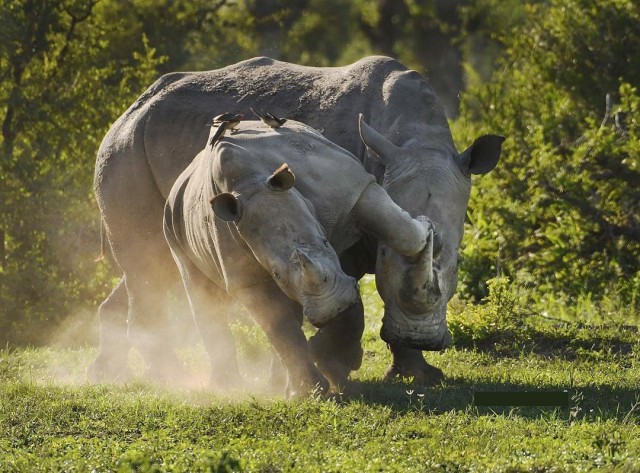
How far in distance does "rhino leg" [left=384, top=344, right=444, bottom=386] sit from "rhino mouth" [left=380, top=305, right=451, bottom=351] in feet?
1.74

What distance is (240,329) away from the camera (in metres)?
11.7

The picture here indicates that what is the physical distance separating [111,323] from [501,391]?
14.2 ft

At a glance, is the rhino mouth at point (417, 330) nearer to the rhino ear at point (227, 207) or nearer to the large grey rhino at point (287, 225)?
the large grey rhino at point (287, 225)

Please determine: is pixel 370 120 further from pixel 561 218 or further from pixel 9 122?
pixel 9 122

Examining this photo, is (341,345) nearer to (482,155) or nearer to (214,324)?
(214,324)

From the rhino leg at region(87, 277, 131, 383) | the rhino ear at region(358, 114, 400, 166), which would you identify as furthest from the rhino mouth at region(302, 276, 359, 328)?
the rhino leg at region(87, 277, 131, 383)

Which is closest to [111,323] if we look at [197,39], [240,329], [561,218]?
[240,329]

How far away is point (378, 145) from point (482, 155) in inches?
27.5

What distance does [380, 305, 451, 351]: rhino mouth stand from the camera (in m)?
8.92

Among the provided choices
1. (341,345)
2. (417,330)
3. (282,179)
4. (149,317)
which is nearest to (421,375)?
(341,345)

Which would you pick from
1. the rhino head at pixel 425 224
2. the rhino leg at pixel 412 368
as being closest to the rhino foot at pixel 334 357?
the rhino leg at pixel 412 368

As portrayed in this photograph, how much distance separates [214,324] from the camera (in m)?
9.77

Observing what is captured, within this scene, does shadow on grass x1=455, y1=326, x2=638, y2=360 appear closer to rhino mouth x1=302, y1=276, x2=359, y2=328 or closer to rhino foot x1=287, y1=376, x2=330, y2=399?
rhino foot x1=287, y1=376, x2=330, y2=399

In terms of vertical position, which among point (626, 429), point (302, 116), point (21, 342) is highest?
point (302, 116)
